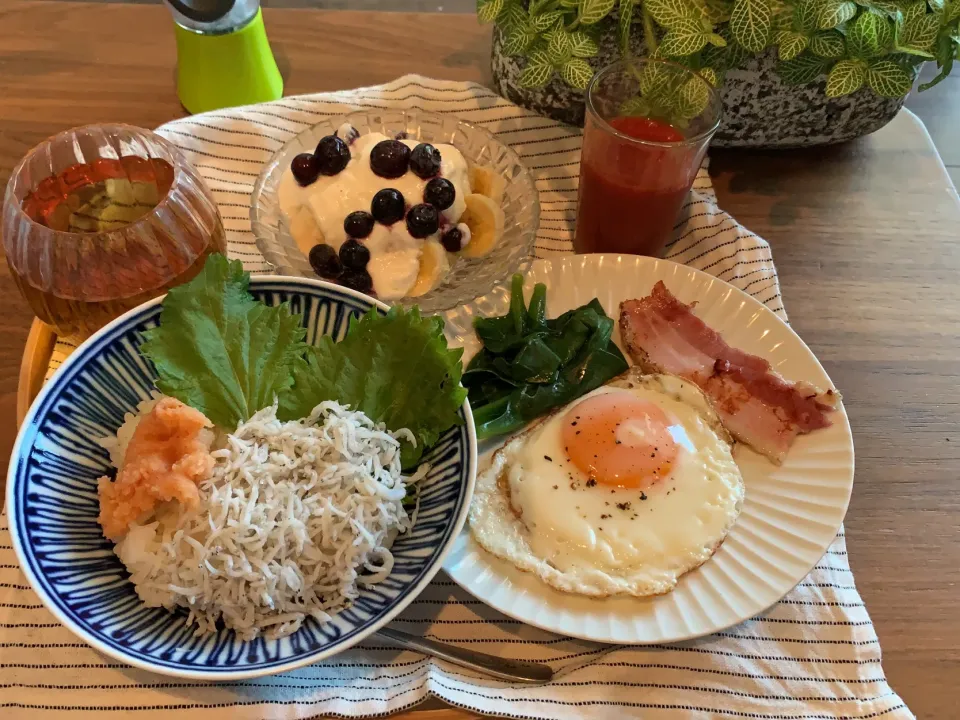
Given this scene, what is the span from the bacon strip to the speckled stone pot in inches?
24.9

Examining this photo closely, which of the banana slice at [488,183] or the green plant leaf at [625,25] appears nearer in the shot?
the green plant leaf at [625,25]

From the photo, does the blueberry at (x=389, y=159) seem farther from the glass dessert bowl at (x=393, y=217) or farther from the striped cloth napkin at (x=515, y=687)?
the striped cloth napkin at (x=515, y=687)

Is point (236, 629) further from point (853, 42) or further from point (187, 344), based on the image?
point (853, 42)

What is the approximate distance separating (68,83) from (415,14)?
116 cm

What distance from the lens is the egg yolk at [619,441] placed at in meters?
1.56

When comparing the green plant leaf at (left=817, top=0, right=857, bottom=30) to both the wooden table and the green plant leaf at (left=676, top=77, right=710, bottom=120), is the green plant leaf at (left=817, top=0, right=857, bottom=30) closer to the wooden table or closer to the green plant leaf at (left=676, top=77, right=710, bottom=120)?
the green plant leaf at (left=676, top=77, right=710, bottom=120)

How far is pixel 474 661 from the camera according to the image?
1280 mm

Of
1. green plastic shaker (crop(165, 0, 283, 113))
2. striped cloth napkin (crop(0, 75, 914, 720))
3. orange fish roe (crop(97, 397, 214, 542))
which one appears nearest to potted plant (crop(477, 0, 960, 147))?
green plastic shaker (crop(165, 0, 283, 113))

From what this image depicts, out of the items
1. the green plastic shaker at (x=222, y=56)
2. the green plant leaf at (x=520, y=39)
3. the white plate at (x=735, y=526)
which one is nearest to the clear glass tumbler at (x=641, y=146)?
the white plate at (x=735, y=526)

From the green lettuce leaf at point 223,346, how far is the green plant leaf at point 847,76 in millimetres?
1365

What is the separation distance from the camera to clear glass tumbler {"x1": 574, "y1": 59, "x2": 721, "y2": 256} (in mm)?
1696

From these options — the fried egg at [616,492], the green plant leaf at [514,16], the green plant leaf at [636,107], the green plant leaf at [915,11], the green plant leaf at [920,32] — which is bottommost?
the fried egg at [616,492]

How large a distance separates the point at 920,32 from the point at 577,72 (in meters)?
0.80

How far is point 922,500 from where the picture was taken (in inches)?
61.4
